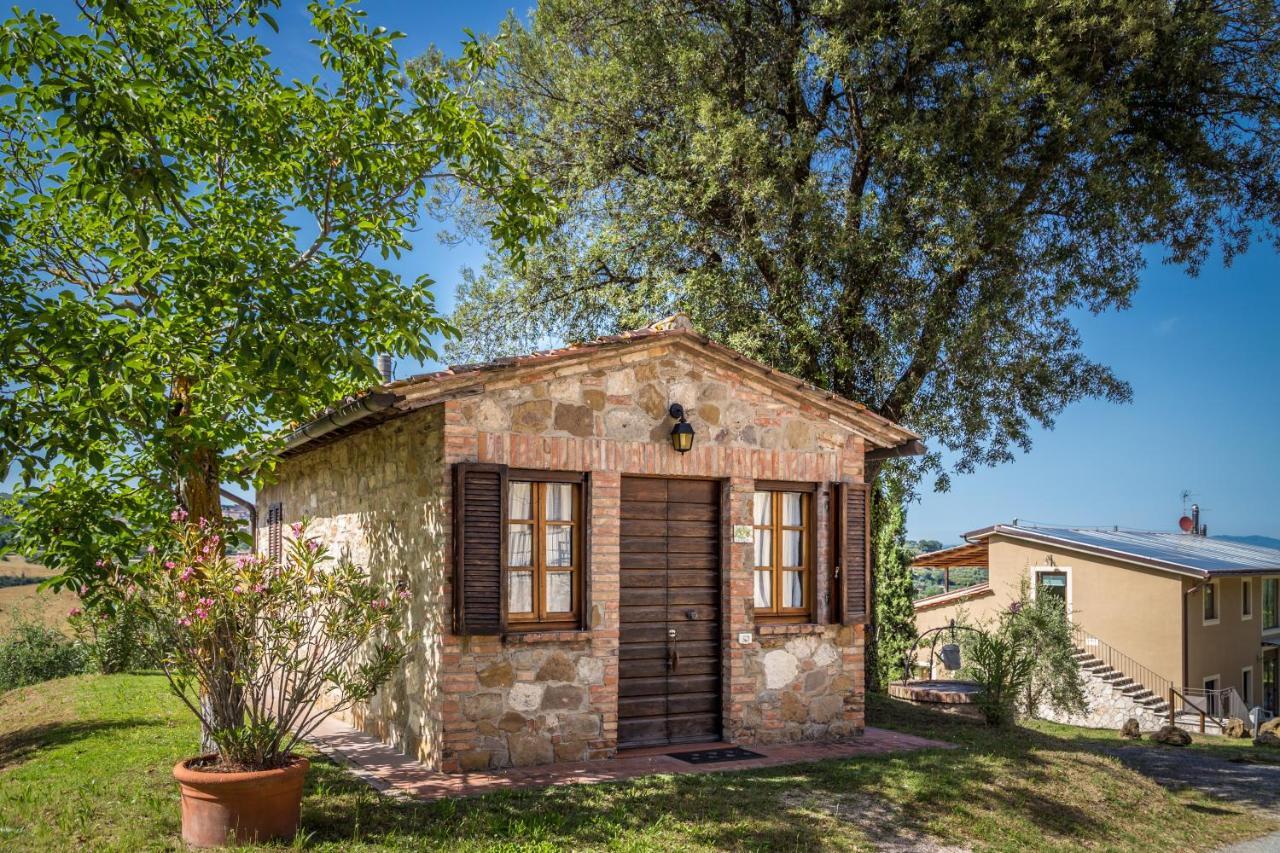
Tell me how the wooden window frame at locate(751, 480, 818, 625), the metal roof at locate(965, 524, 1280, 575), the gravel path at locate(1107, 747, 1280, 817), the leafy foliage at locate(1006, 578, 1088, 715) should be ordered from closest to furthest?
the wooden window frame at locate(751, 480, 818, 625), the gravel path at locate(1107, 747, 1280, 817), the leafy foliage at locate(1006, 578, 1088, 715), the metal roof at locate(965, 524, 1280, 575)

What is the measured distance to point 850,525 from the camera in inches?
404

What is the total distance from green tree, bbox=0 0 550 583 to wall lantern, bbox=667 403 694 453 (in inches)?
90.3

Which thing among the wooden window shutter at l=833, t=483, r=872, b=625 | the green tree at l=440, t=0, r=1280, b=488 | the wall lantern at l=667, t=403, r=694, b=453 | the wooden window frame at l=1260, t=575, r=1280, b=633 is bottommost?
the wooden window frame at l=1260, t=575, r=1280, b=633

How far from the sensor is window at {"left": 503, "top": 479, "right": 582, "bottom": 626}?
848 centimetres

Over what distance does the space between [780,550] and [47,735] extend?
25.5 feet

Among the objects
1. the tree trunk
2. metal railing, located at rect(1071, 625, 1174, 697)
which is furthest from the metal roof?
the tree trunk

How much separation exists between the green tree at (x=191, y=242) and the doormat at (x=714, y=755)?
4.27 m

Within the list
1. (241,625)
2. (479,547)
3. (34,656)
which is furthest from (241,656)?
(34,656)

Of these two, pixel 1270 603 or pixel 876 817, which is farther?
pixel 1270 603

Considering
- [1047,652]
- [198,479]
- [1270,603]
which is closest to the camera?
[198,479]

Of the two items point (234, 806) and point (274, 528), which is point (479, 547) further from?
point (274, 528)

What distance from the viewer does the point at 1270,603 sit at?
30.5 meters

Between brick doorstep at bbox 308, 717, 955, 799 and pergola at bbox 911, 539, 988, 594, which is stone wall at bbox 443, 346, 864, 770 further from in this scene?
pergola at bbox 911, 539, 988, 594

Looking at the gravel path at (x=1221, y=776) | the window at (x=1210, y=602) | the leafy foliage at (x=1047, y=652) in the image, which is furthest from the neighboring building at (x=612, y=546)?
the window at (x=1210, y=602)
